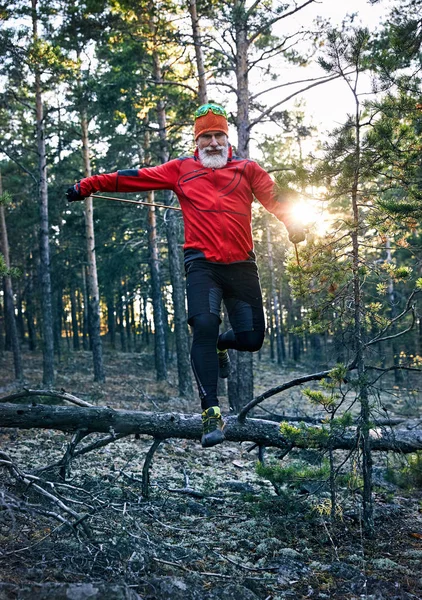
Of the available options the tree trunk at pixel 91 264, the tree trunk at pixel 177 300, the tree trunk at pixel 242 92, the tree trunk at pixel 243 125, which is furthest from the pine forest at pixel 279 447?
the tree trunk at pixel 91 264

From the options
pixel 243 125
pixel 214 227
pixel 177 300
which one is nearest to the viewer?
pixel 214 227

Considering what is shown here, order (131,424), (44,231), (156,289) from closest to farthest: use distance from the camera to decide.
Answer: (131,424) → (44,231) → (156,289)

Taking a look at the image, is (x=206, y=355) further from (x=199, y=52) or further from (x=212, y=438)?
(x=199, y=52)

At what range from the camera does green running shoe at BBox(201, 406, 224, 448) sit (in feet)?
13.6

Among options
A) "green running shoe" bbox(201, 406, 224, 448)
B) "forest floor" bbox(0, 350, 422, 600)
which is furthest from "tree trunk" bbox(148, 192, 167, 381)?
"green running shoe" bbox(201, 406, 224, 448)

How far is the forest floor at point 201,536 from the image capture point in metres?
3.27

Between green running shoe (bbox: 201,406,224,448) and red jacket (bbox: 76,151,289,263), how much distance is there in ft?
4.31

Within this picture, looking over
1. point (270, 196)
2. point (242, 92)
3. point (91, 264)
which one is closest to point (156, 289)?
point (91, 264)

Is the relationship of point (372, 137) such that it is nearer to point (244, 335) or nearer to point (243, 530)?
point (244, 335)

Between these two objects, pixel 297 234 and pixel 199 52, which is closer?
pixel 297 234

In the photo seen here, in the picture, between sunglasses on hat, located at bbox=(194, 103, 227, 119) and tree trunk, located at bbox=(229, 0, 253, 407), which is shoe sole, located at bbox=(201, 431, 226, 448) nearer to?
sunglasses on hat, located at bbox=(194, 103, 227, 119)

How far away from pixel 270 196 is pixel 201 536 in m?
3.01

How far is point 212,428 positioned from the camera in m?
4.26

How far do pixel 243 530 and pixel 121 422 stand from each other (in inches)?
68.4
